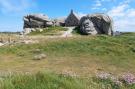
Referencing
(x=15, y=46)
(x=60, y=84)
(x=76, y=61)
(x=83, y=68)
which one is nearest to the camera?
(x=60, y=84)

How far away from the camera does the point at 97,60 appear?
2467 cm

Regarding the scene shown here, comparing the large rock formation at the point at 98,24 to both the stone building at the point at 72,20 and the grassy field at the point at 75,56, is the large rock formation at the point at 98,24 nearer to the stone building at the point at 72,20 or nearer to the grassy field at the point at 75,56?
the stone building at the point at 72,20

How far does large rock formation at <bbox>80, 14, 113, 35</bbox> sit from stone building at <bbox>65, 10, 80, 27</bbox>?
5289 millimetres

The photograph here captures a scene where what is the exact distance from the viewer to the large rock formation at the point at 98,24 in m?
40.6

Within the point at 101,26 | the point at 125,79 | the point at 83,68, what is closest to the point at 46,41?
the point at 83,68

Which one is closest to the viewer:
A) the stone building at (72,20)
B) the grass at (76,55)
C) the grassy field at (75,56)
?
the grassy field at (75,56)

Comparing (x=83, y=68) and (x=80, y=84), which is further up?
(x=80, y=84)

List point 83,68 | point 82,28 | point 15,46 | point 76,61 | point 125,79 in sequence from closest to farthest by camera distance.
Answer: point 125,79
point 83,68
point 76,61
point 15,46
point 82,28

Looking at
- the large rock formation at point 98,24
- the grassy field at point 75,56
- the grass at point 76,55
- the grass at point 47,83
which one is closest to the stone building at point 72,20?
the large rock formation at point 98,24

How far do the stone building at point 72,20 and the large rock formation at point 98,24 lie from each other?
5289 mm

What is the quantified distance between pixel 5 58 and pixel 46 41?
18.1 feet

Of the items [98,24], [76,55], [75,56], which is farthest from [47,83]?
[98,24]

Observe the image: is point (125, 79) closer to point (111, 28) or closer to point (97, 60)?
point (97, 60)

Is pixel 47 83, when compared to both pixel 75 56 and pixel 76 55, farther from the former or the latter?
pixel 76 55
